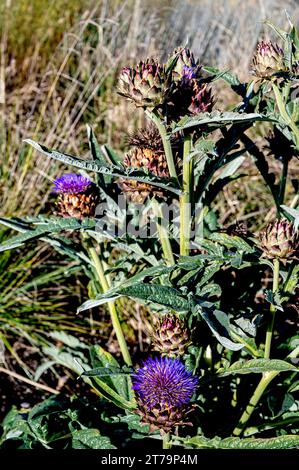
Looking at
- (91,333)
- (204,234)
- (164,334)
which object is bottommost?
(91,333)

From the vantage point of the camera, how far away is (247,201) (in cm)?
239

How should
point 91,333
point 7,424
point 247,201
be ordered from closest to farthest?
point 7,424
point 91,333
point 247,201

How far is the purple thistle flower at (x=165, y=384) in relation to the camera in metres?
0.97

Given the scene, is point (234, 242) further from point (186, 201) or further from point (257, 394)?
point (257, 394)

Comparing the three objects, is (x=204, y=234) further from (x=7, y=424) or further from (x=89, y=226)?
(x=7, y=424)

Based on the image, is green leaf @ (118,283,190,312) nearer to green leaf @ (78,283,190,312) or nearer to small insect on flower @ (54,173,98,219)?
green leaf @ (78,283,190,312)

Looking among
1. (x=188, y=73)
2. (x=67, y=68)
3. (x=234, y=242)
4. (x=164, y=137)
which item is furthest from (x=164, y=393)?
(x=67, y=68)

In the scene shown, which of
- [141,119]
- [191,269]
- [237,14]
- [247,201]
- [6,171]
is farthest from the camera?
[237,14]

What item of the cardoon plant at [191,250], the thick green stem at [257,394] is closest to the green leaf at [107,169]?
the cardoon plant at [191,250]

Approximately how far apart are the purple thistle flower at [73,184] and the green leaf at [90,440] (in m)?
0.43

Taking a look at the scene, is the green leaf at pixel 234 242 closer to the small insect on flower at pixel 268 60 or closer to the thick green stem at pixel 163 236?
the thick green stem at pixel 163 236

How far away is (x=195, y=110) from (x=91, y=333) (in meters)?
0.96

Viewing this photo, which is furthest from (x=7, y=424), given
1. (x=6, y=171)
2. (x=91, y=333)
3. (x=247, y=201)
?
(x=247, y=201)

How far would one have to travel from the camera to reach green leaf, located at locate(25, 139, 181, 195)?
91 cm
